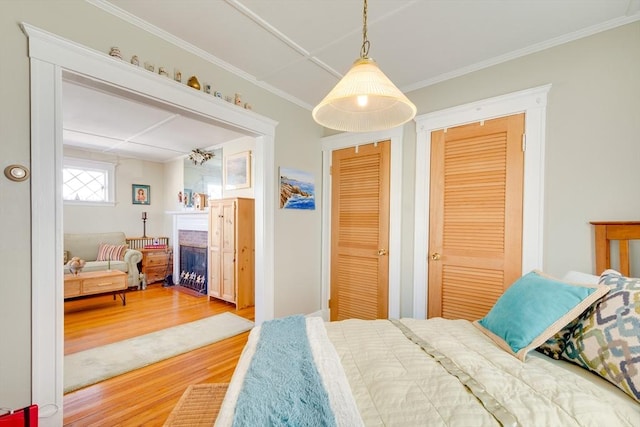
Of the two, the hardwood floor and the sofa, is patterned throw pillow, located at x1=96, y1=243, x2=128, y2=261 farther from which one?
the hardwood floor

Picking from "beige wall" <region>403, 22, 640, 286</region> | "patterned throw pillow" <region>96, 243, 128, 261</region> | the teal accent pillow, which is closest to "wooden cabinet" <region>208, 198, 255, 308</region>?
"patterned throw pillow" <region>96, 243, 128, 261</region>

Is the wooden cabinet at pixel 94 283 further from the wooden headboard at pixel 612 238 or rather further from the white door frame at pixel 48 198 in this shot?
the wooden headboard at pixel 612 238

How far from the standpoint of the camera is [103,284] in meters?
3.87

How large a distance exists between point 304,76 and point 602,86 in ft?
7.37

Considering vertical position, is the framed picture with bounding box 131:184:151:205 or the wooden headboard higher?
the framed picture with bounding box 131:184:151:205

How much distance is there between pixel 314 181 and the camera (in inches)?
127

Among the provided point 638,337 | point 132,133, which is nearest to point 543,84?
point 638,337

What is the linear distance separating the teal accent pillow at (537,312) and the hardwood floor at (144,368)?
2.01 m

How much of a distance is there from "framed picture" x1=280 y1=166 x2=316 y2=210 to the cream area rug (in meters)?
1.61

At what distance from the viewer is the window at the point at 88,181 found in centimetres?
488

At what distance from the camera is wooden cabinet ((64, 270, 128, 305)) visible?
3646 millimetres

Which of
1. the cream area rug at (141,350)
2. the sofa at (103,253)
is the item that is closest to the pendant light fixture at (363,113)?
the cream area rug at (141,350)

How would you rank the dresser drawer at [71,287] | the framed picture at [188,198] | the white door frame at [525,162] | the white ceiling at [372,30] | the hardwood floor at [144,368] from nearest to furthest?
1. the white ceiling at [372,30]
2. the hardwood floor at [144,368]
3. the white door frame at [525,162]
4. the dresser drawer at [71,287]
5. the framed picture at [188,198]

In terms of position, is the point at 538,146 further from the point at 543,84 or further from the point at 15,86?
the point at 15,86
